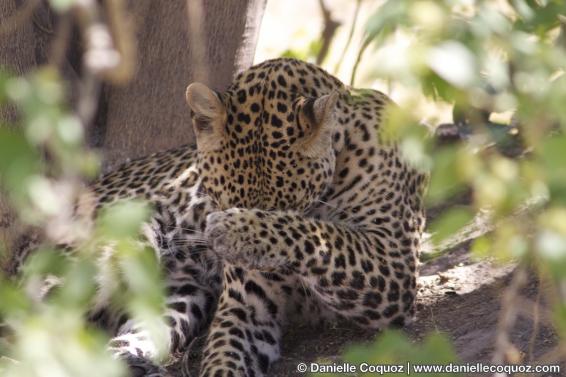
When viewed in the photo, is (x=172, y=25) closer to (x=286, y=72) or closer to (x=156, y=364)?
(x=286, y=72)

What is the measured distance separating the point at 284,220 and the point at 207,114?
81 cm

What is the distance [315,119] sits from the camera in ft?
20.5

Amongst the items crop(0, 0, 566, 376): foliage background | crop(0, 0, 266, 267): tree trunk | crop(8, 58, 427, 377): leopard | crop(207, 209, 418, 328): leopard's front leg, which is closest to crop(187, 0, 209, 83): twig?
crop(0, 0, 266, 267): tree trunk

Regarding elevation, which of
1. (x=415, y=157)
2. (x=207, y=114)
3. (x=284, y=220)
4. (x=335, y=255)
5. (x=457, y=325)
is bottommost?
(x=457, y=325)

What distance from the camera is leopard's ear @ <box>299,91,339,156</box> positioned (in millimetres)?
6195

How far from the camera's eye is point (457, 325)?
6461 millimetres

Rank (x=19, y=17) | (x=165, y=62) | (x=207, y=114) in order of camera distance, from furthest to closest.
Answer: (x=165, y=62)
(x=207, y=114)
(x=19, y=17)

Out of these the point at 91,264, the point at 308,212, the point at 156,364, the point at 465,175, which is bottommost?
the point at 156,364

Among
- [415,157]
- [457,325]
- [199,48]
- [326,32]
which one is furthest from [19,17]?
[326,32]

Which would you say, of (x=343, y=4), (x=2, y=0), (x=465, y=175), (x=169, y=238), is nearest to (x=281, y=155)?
(x=169, y=238)

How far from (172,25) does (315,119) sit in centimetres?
229

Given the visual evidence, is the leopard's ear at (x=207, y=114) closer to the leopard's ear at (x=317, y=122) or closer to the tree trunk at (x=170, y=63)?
the leopard's ear at (x=317, y=122)

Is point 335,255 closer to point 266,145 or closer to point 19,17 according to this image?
point 266,145

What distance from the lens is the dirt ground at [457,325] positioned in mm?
5966
